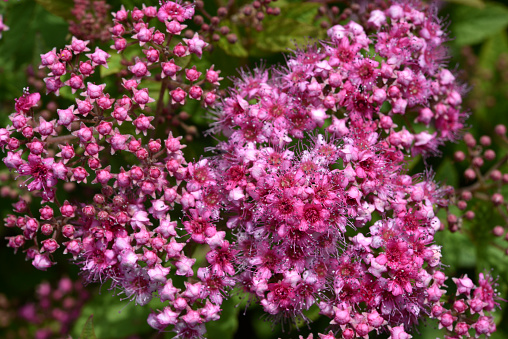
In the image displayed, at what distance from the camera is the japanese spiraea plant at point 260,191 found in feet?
8.38

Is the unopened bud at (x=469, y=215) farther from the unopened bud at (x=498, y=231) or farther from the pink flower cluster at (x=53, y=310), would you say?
the pink flower cluster at (x=53, y=310)

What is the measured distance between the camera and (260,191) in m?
2.57

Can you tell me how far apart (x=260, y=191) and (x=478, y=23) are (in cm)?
249

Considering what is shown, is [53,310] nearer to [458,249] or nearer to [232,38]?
[232,38]

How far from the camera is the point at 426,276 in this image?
261cm

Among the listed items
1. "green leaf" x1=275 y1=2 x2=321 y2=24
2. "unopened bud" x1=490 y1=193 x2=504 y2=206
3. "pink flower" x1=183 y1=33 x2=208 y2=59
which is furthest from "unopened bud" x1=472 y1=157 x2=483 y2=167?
"pink flower" x1=183 y1=33 x2=208 y2=59

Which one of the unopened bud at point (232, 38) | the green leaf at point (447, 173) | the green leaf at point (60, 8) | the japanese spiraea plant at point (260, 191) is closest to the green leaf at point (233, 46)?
the unopened bud at point (232, 38)

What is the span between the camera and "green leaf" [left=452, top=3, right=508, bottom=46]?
3.84 metres

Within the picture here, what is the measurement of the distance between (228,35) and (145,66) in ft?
1.79

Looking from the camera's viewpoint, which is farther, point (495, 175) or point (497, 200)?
point (495, 175)

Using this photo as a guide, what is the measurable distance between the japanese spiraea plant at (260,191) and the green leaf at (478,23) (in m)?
1.25

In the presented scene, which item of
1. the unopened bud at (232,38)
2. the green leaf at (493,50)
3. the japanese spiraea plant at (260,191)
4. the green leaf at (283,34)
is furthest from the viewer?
the green leaf at (493,50)

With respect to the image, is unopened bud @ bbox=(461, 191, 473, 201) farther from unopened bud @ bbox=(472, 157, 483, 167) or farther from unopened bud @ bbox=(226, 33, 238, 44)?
unopened bud @ bbox=(226, 33, 238, 44)

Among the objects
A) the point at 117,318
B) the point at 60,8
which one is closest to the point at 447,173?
the point at 117,318
